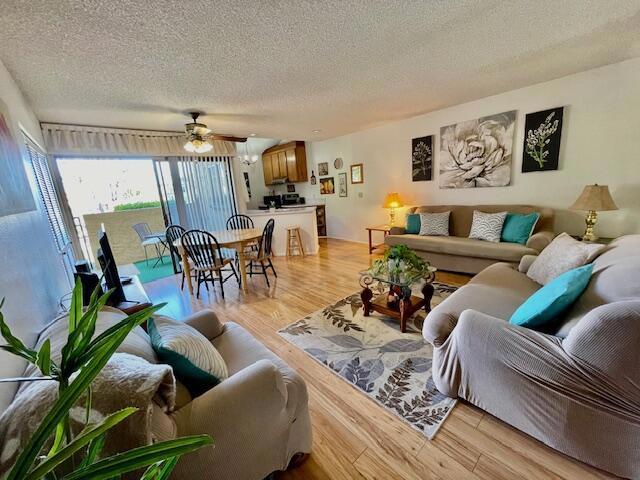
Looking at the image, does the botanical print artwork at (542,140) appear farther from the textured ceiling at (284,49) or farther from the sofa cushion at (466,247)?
the sofa cushion at (466,247)

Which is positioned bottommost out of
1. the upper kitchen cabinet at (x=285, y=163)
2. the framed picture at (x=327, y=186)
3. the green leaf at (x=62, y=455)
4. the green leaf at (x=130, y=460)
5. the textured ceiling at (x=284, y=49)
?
the green leaf at (x=130, y=460)

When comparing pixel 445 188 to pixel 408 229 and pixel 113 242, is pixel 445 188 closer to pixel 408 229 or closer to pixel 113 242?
pixel 408 229

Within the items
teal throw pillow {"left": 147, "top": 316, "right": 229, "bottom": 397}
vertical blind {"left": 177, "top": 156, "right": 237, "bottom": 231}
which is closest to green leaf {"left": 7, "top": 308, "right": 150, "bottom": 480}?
teal throw pillow {"left": 147, "top": 316, "right": 229, "bottom": 397}

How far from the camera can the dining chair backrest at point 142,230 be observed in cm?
538

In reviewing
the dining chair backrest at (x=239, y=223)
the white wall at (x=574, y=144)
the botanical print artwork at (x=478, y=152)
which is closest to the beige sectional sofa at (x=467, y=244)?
the white wall at (x=574, y=144)

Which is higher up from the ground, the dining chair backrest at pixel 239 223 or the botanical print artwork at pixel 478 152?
the botanical print artwork at pixel 478 152

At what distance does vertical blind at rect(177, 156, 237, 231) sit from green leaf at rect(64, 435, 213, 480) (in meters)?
4.66

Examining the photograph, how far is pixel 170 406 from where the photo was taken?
33.7 inches

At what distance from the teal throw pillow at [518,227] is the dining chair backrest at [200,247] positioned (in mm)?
3545

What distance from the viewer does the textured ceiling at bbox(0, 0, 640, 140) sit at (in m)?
1.46

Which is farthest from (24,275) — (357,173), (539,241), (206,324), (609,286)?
(357,173)

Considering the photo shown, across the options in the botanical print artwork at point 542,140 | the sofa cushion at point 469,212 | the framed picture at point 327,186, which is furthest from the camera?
the framed picture at point 327,186

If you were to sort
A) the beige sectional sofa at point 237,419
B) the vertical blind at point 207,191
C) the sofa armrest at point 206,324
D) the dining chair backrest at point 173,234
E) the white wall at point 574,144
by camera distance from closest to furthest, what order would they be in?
the beige sectional sofa at point 237,419 < the sofa armrest at point 206,324 < the white wall at point 574,144 < the dining chair backrest at point 173,234 < the vertical blind at point 207,191

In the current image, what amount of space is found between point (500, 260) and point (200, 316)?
125 inches
